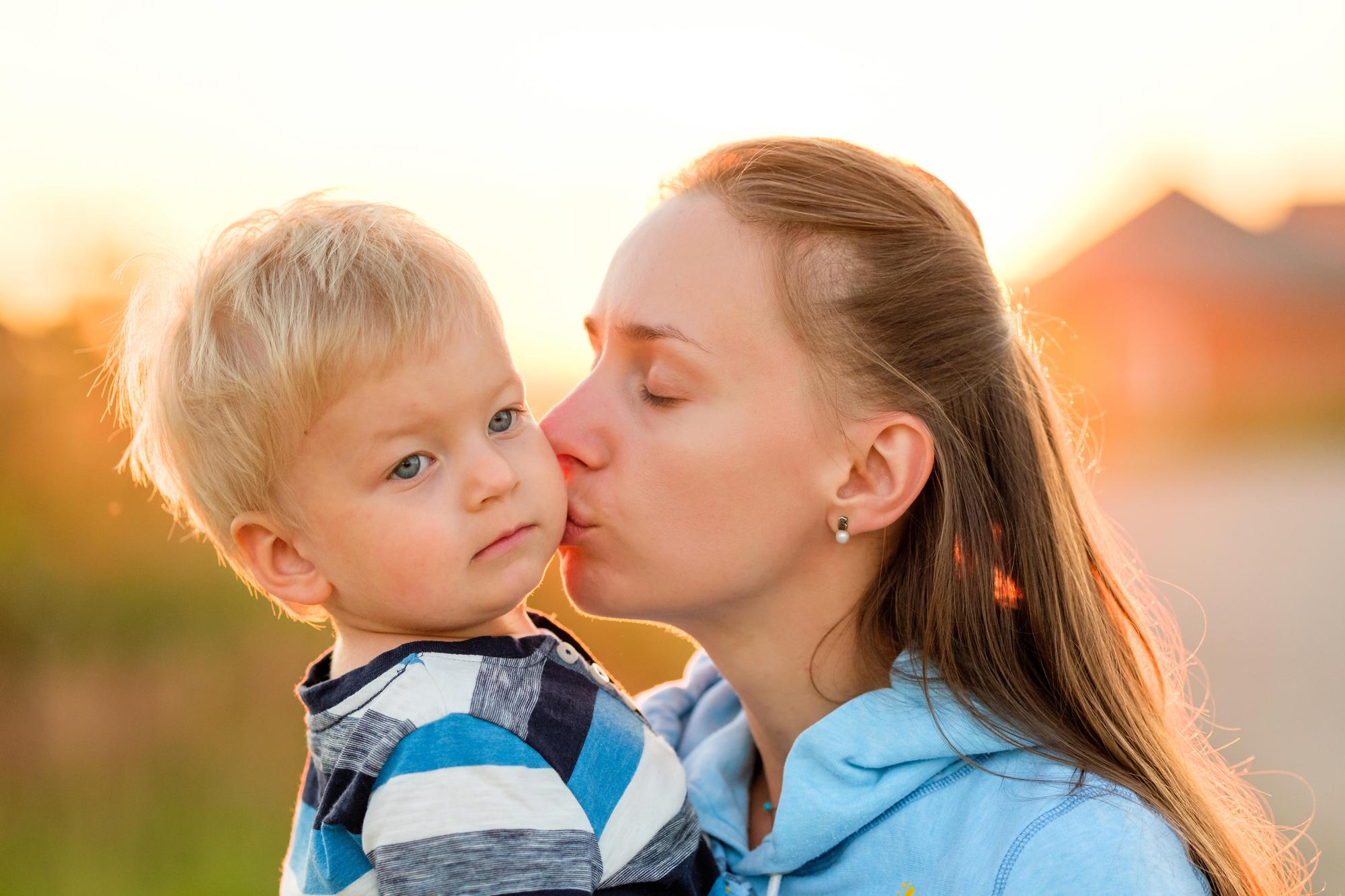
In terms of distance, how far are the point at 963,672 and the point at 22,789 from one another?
4473mm

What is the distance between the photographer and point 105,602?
5215mm

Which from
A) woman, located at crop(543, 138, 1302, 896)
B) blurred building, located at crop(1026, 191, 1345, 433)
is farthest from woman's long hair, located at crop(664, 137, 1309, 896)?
blurred building, located at crop(1026, 191, 1345, 433)

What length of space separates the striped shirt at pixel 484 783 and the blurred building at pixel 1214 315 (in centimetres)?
1684

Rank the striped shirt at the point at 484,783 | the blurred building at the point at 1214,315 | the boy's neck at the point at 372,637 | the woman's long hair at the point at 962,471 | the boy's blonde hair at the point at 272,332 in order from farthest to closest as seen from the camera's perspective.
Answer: the blurred building at the point at 1214,315 < the woman's long hair at the point at 962,471 < the boy's neck at the point at 372,637 < the boy's blonde hair at the point at 272,332 < the striped shirt at the point at 484,783

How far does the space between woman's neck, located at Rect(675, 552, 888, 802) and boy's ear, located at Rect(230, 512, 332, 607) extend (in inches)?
28.3

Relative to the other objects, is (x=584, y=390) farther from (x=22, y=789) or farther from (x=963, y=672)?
(x=22, y=789)

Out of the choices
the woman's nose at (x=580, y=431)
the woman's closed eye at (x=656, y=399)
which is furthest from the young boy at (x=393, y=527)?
the woman's closed eye at (x=656, y=399)

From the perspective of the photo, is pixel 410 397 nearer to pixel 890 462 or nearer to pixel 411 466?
pixel 411 466

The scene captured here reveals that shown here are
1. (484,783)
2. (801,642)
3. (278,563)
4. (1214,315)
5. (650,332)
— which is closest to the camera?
(484,783)

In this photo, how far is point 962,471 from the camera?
2178 mm

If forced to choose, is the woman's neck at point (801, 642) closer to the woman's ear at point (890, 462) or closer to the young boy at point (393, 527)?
the woman's ear at point (890, 462)

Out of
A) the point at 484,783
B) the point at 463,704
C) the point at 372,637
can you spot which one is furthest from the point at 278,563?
the point at 484,783

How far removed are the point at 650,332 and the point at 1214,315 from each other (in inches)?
762

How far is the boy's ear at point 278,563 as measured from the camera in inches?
74.9
